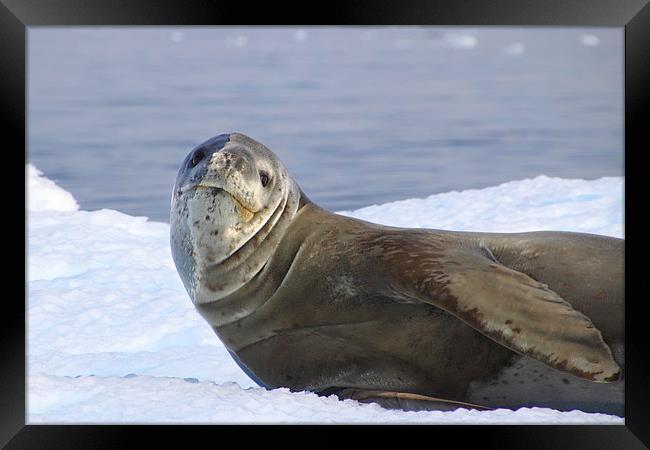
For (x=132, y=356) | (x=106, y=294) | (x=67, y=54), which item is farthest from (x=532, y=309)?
(x=67, y=54)

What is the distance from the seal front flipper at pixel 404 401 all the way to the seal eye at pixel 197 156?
33.8 inches

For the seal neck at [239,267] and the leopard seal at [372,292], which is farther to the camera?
the seal neck at [239,267]

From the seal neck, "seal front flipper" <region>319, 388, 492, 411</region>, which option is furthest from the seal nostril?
"seal front flipper" <region>319, 388, 492, 411</region>

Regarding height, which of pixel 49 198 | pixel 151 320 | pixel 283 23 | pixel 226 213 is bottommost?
pixel 151 320

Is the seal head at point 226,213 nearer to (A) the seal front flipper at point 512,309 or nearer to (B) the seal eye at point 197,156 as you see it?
(B) the seal eye at point 197,156

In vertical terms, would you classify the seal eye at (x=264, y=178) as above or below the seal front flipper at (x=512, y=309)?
above

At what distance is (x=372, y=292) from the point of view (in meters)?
3.41

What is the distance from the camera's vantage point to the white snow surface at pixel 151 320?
10.4 feet

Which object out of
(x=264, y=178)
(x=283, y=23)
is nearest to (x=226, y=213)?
(x=264, y=178)

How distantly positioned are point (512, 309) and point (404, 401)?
446 millimetres

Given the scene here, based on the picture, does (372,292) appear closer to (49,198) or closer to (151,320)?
(151,320)

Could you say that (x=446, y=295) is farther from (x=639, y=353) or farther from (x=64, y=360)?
(x=64, y=360)

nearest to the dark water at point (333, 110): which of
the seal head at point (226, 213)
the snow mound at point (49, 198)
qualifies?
the snow mound at point (49, 198)

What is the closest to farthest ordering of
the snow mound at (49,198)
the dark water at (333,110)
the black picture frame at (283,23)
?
the black picture frame at (283,23), the snow mound at (49,198), the dark water at (333,110)
